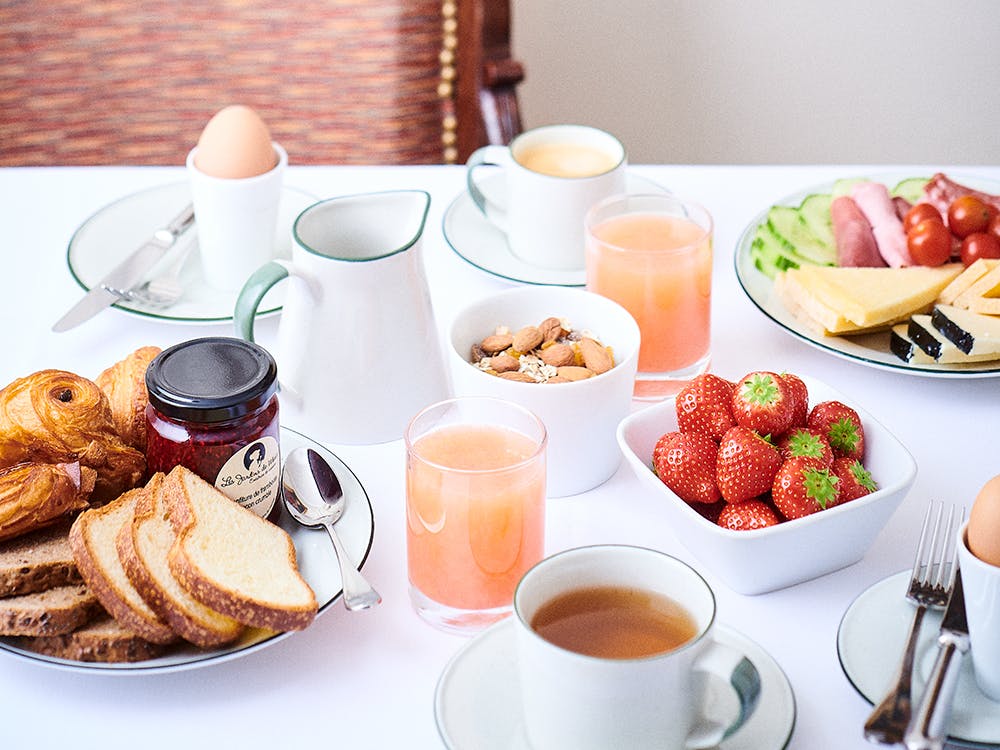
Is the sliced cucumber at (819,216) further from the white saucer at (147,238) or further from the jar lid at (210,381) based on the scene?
the jar lid at (210,381)

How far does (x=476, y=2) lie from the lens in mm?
1964

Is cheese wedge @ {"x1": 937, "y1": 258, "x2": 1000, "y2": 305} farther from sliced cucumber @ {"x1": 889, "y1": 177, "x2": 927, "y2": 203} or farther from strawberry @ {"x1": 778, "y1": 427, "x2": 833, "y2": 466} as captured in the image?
strawberry @ {"x1": 778, "y1": 427, "x2": 833, "y2": 466}

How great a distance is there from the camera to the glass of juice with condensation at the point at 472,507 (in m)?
0.85

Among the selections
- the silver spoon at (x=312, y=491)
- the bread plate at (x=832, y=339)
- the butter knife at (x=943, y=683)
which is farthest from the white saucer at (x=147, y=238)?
the butter knife at (x=943, y=683)

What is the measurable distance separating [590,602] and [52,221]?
1.00 metres

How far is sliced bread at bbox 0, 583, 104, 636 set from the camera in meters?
0.80

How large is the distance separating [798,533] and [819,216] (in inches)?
26.7

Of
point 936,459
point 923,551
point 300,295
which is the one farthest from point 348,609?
point 936,459

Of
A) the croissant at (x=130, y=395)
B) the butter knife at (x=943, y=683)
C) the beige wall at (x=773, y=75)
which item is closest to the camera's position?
the butter knife at (x=943, y=683)

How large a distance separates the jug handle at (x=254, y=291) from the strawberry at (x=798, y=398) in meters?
0.44

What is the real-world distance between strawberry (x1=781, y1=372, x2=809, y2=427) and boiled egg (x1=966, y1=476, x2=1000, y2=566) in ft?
0.74

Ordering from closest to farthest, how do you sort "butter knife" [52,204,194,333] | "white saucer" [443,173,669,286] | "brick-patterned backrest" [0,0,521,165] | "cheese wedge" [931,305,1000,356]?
"cheese wedge" [931,305,1000,356]
"butter knife" [52,204,194,333]
"white saucer" [443,173,669,286]
"brick-patterned backrest" [0,0,521,165]

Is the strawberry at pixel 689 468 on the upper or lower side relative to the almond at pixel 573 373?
lower

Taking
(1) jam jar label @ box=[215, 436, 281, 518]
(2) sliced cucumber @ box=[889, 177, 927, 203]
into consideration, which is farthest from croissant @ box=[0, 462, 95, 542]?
(2) sliced cucumber @ box=[889, 177, 927, 203]
